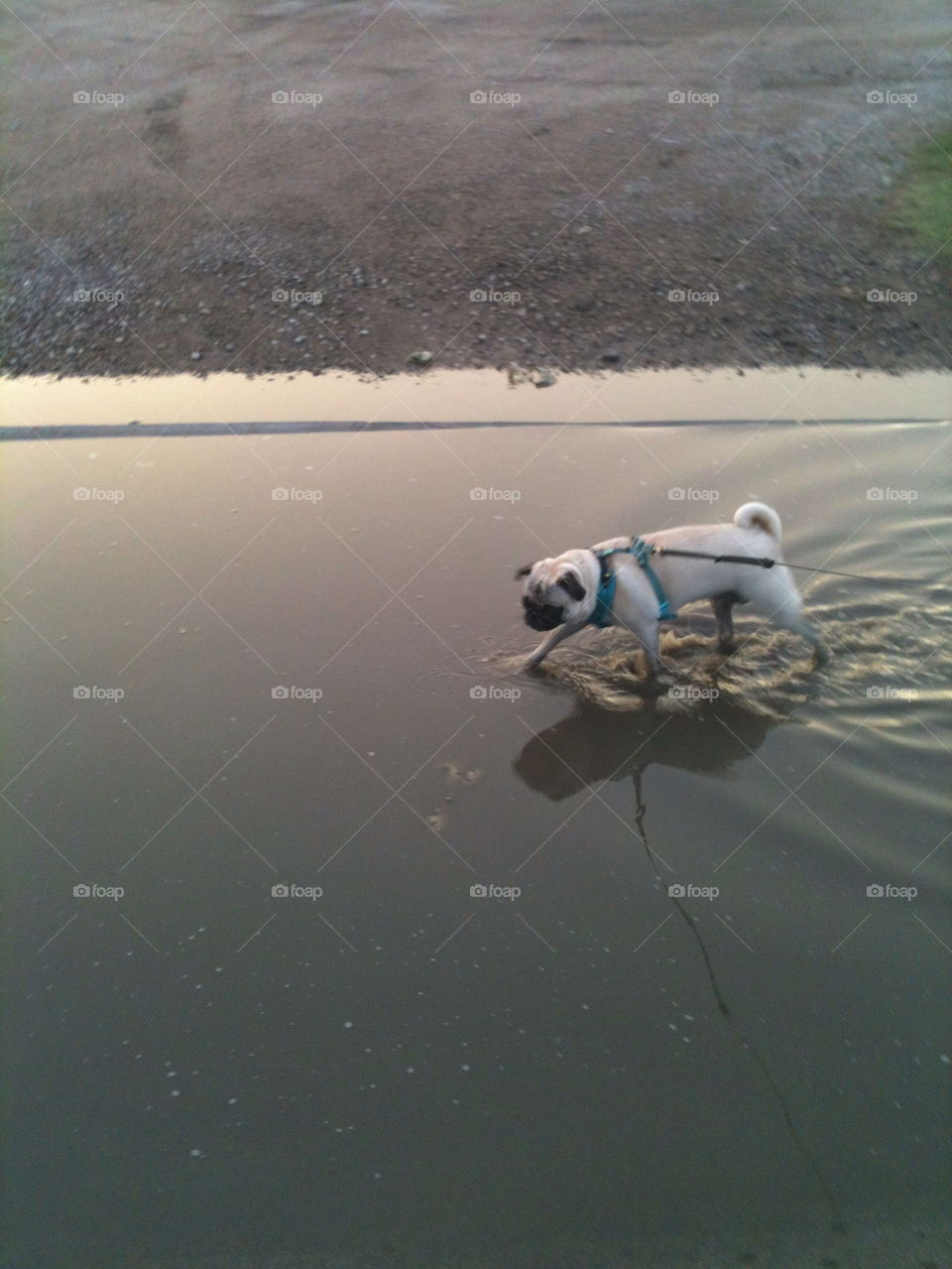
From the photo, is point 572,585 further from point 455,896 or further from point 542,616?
point 455,896

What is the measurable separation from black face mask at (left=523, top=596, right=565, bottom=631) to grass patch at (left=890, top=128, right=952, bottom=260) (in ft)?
20.8

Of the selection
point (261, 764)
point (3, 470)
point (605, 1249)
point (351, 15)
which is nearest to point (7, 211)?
point (3, 470)

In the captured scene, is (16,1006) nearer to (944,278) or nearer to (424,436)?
(424,436)

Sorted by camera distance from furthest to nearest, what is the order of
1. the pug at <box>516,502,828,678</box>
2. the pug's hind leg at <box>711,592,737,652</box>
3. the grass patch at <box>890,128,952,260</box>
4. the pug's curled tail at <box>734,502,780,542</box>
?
the grass patch at <box>890,128,952,260</box>, the pug's hind leg at <box>711,592,737,652</box>, the pug's curled tail at <box>734,502,780,542</box>, the pug at <box>516,502,828,678</box>

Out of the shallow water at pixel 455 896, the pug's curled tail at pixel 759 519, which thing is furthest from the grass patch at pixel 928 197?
the pug's curled tail at pixel 759 519

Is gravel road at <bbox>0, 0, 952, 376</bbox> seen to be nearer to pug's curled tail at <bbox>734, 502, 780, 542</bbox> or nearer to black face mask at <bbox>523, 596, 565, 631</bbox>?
pug's curled tail at <bbox>734, 502, 780, 542</bbox>

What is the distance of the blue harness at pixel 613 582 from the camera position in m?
4.54

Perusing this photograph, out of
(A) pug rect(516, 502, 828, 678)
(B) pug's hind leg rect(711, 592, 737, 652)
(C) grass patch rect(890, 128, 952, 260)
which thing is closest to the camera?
(A) pug rect(516, 502, 828, 678)

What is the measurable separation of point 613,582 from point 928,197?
6704 mm

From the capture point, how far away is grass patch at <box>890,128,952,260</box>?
8.70m

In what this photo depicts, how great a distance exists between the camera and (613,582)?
4551mm

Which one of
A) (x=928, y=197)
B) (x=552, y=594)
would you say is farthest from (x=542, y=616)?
(x=928, y=197)

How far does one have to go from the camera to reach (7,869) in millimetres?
3809

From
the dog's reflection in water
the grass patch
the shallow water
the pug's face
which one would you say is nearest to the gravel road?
the grass patch
